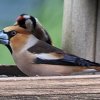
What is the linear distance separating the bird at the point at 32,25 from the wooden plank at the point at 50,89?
61 centimetres

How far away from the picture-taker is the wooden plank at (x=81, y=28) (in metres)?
2.63

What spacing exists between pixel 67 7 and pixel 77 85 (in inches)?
35.3

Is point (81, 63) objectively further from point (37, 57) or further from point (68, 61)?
point (37, 57)

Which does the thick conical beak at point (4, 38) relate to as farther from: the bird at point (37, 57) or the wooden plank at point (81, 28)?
the wooden plank at point (81, 28)

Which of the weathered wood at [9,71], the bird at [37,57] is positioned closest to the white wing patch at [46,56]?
the bird at [37,57]

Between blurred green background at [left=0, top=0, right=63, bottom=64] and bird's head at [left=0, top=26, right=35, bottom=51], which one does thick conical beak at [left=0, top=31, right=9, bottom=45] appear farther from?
blurred green background at [left=0, top=0, right=63, bottom=64]

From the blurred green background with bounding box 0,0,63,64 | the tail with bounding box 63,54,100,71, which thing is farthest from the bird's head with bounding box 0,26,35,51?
the blurred green background with bounding box 0,0,63,64

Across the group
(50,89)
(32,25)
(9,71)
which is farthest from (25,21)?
(50,89)

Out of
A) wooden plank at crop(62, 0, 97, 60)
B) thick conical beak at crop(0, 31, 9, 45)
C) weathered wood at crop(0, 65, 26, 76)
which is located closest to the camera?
thick conical beak at crop(0, 31, 9, 45)

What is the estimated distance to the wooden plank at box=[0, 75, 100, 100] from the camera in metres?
1.92

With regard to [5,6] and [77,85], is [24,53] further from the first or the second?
[5,6]

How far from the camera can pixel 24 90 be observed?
193 cm

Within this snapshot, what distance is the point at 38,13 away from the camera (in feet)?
11.5

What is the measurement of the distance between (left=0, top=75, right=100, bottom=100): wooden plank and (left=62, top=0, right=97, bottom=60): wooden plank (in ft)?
2.26
